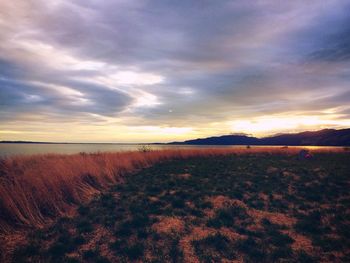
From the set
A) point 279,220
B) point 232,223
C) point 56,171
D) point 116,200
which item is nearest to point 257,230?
point 232,223

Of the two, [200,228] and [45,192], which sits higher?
[45,192]

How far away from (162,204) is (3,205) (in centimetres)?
462

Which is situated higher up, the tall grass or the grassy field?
the tall grass

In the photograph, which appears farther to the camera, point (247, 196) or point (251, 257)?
point (247, 196)

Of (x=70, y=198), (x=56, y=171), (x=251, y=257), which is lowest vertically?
(x=251, y=257)

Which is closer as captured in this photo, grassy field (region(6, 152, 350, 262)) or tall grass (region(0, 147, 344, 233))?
grassy field (region(6, 152, 350, 262))

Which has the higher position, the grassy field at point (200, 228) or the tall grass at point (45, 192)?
the tall grass at point (45, 192)

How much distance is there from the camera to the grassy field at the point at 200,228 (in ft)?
15.4

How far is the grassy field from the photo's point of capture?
4.68m

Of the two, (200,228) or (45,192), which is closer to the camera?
(200,228)

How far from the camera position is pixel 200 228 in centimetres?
598

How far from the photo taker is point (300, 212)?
7.26 metres

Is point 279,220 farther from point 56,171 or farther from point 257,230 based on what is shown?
point 56,171

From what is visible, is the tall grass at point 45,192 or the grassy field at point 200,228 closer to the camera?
the grassy field at point 200,228
